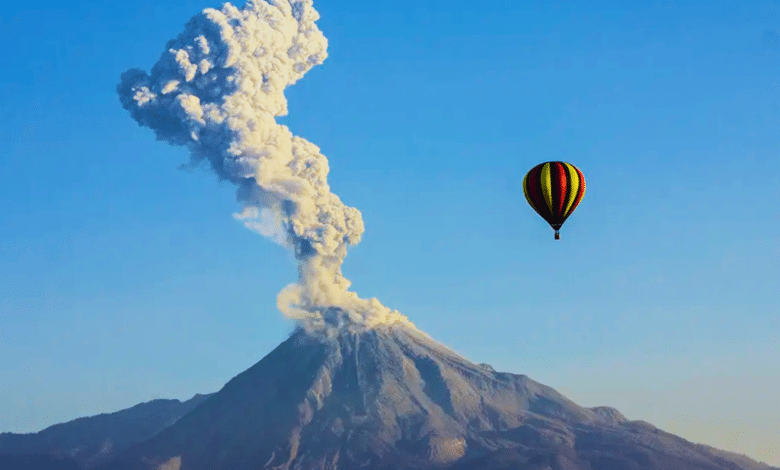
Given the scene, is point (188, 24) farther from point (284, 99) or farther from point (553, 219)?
point (553, 219)

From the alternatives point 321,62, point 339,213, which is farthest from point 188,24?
point 339,213

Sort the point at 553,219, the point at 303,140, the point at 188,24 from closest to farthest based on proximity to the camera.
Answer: the point at 553,219, the point at 188,24, the point at 303,140

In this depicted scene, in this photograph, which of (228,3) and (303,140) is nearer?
(228,3)

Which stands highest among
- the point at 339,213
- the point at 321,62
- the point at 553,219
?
the point at 321,62

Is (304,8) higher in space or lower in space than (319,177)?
higher
